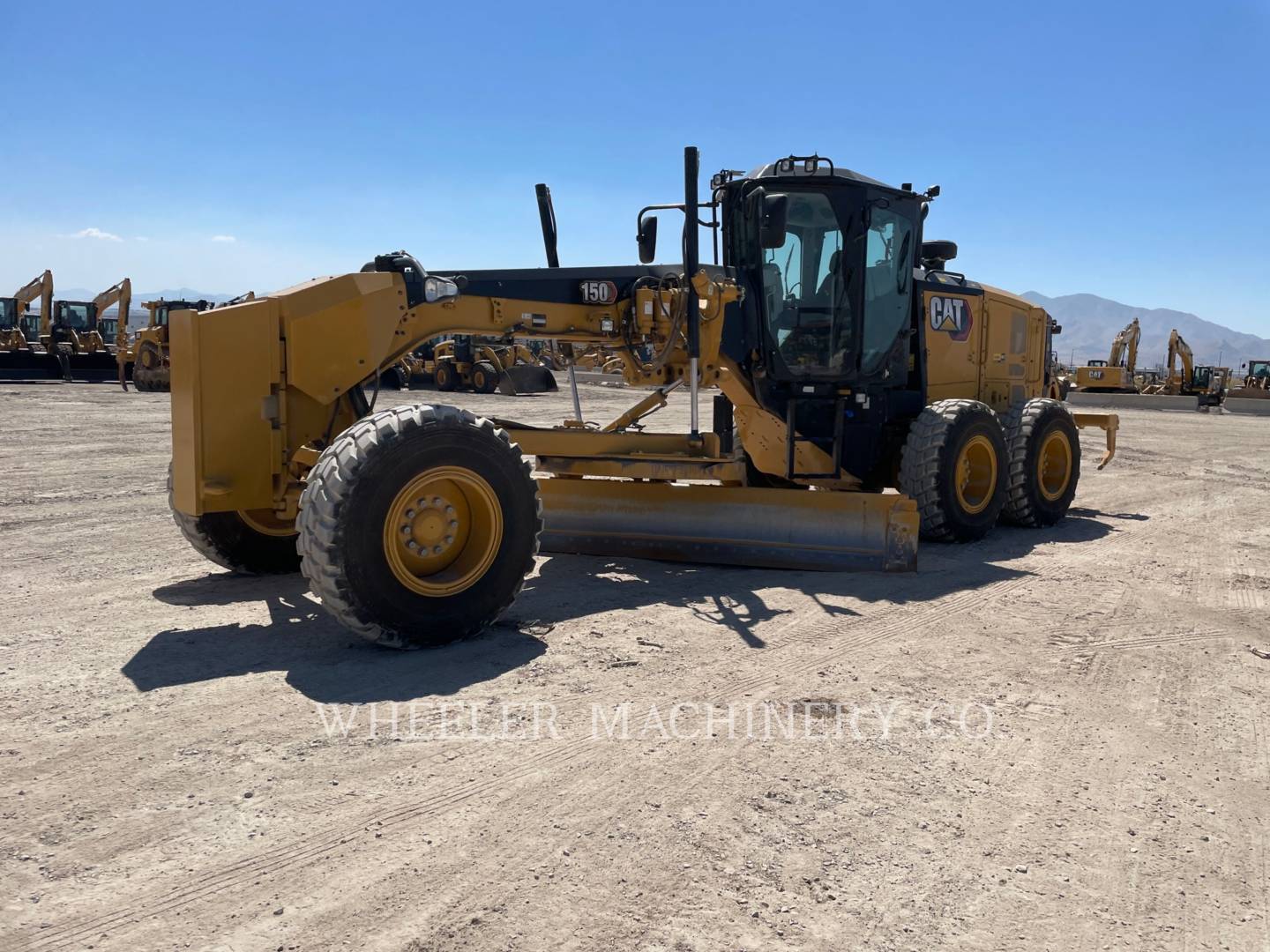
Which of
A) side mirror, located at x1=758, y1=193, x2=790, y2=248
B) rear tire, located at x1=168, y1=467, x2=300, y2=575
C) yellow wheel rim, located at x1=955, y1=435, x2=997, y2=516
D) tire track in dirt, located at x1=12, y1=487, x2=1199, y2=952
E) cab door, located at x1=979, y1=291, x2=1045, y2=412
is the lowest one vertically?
tire track in dirt, located at x1=12, y1=487, x2=1199, y2=952

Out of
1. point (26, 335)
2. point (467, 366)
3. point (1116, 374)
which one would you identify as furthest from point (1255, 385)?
point (26, 335)

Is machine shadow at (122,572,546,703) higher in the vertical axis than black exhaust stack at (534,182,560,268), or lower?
lower

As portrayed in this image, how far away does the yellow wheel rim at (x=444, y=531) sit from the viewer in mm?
4570

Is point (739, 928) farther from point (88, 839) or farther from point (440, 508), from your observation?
point (440, 508)

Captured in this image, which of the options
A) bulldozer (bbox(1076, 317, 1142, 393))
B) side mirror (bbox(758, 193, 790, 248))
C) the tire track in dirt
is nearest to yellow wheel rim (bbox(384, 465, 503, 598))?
the tire track in dirt

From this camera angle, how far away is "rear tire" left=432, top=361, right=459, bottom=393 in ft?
102

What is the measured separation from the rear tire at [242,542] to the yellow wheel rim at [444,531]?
1.50m

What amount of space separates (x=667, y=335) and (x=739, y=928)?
4755mm

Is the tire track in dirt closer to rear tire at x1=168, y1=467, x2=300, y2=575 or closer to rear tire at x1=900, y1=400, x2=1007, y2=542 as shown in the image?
rear tire at x1=900, y1=400, x2=1007, y2=542

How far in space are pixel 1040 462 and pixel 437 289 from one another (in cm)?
608

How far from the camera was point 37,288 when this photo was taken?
3531 cm

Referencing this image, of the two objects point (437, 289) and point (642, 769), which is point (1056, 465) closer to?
point (437, 289)

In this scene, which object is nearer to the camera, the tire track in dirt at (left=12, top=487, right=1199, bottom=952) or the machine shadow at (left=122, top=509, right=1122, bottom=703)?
the tire track in dirt at (left=12, top=487, right=1199, bottom=952)

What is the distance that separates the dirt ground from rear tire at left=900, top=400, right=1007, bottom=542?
1.44m
